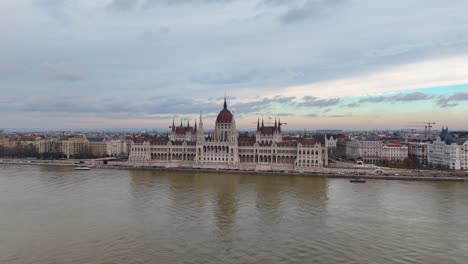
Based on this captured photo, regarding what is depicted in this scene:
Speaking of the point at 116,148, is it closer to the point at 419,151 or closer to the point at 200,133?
the point at 200,133

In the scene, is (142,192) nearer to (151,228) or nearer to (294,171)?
(151,228)

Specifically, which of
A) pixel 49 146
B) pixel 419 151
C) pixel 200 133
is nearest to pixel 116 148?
pixel 49 146

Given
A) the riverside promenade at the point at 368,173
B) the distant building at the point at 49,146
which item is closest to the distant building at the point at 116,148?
the distant building at the point at 49,146

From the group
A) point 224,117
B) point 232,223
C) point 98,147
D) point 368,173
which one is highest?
point 224,117

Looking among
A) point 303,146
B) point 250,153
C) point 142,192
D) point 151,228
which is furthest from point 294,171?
point 151,228

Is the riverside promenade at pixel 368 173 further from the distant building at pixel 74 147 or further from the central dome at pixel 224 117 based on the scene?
the distant building at pixel 74 147

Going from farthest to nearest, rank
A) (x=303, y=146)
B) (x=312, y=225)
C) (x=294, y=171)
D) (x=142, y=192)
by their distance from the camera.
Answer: (x=303, y=146) → (x=294, y=171) → (x=142, y=192) → (x=312, y=225)

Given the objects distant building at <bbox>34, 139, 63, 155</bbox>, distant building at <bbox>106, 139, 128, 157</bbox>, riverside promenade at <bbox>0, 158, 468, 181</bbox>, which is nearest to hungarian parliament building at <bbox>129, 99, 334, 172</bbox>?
riverside promenade at <bbox>0, 158, 468, 181</bbox>
